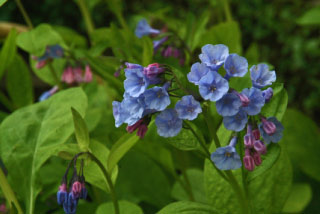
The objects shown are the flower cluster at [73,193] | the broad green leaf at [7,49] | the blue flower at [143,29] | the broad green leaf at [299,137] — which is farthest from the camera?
the broad green leaf at [299,137]

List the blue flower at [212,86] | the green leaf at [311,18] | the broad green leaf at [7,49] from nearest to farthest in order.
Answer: the blue flower at [212,86], the broad green leaf at [7,49], the green leaf at [311,18]

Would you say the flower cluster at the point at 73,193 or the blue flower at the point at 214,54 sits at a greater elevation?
the blue flower at the point at 214,54

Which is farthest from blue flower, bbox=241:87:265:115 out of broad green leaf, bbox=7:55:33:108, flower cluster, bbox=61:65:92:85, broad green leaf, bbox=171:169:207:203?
broad green leaf, bbox=7:55:33:108

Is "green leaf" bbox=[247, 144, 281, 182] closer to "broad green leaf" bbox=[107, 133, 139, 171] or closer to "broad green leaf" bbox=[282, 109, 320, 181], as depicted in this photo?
"broad green leaf" bbox=[107, 133, 139, 171]

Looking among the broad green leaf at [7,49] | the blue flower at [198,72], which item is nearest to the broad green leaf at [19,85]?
the broad green leaf at [7,49]

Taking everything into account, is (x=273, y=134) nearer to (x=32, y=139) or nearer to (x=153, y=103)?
(x=153, y=103)

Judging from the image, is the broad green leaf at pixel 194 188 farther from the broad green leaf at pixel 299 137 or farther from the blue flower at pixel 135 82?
the blue flower at pixel 135 82

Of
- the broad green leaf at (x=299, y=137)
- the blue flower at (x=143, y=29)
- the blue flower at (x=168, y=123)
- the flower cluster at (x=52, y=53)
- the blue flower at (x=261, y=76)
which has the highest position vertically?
the blue flower at (x=261, y=76)
